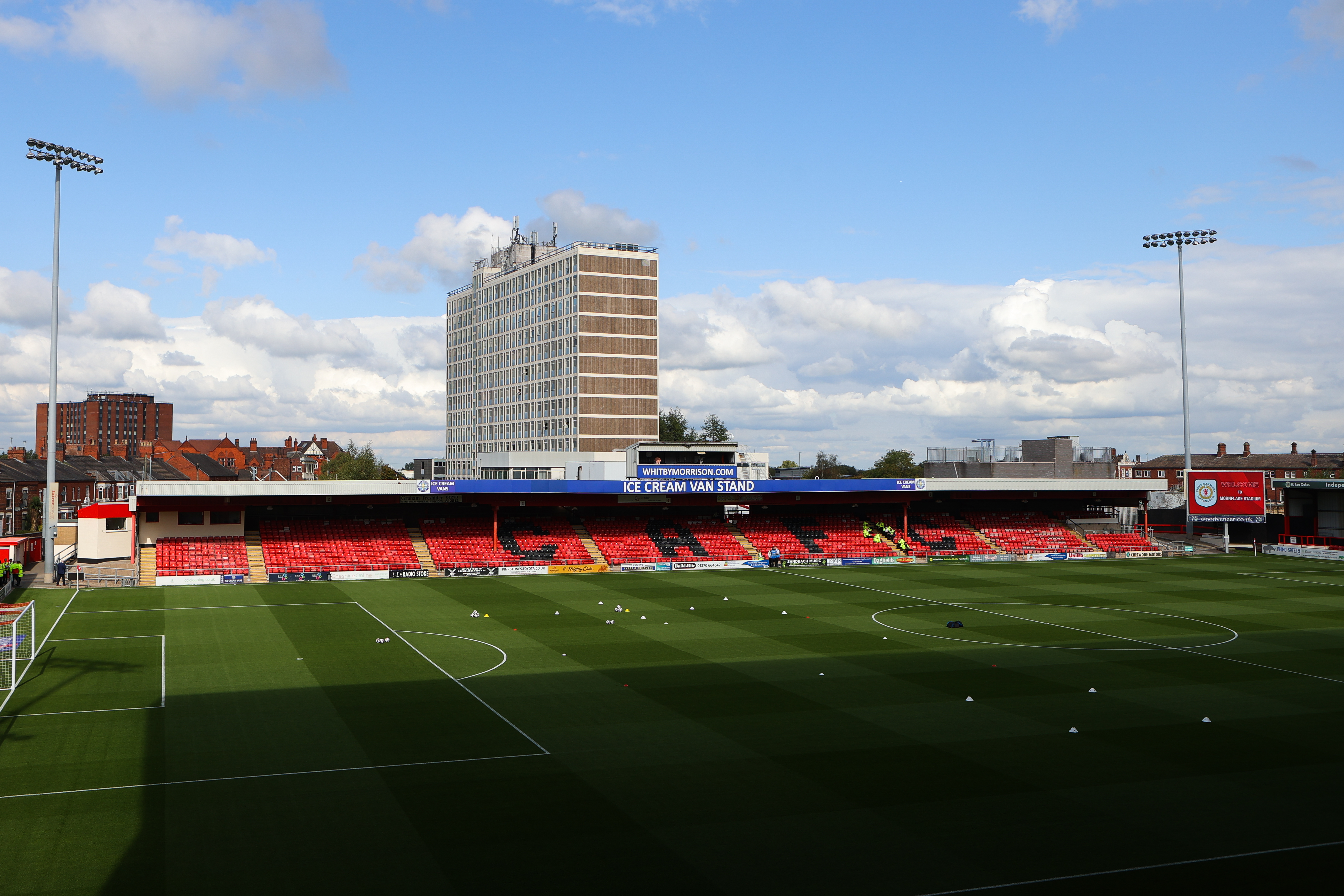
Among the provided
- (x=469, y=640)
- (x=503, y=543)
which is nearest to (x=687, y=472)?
(x=503, y=543)

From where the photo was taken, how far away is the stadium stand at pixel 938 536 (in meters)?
76.2

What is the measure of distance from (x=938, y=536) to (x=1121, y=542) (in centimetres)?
1525

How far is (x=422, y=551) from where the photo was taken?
66.4m

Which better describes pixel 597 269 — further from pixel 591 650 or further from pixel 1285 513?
pixel 591 650

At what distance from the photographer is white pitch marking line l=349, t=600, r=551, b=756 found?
980 inches

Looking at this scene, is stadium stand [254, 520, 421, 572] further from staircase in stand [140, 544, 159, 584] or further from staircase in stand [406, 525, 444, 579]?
staircase in stand [140, 544, 159, 584]

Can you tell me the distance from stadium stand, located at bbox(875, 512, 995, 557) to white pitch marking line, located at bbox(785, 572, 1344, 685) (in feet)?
56.7

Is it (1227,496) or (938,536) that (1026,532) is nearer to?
(938,536)

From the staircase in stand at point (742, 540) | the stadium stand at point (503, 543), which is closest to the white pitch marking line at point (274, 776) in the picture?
the stadium stand at point (503, 543)

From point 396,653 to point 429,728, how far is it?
1146cm

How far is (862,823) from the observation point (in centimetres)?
1911

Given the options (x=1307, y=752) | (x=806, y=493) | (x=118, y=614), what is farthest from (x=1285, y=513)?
(x=118, y=614)

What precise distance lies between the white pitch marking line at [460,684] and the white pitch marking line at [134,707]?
319 inches

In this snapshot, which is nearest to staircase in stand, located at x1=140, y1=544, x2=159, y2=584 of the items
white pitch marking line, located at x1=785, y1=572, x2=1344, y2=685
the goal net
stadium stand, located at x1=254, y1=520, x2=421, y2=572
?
stadium stand, located at x1=254, y1=520, x2=421, y2=572
